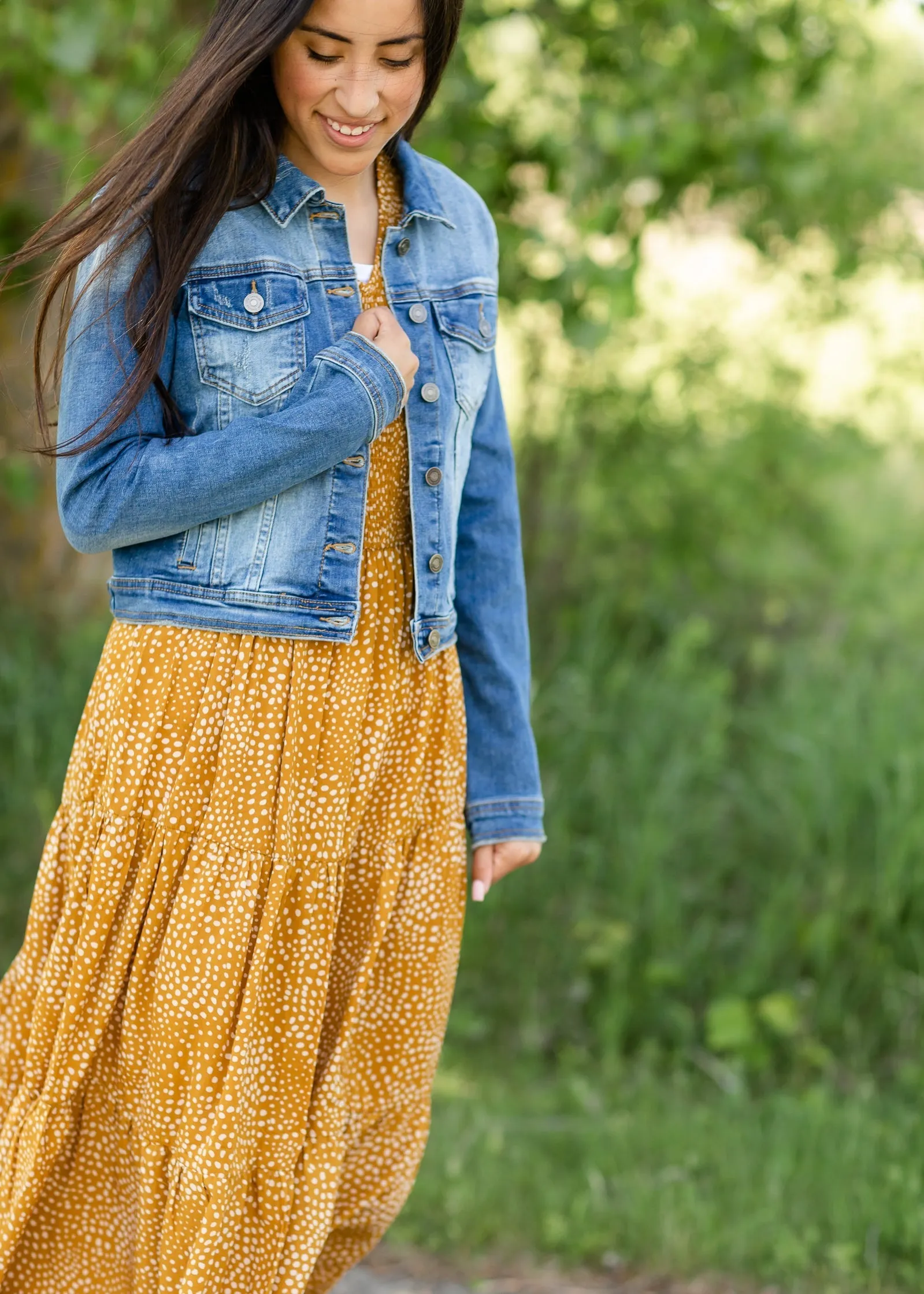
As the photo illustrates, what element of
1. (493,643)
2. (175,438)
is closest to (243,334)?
(175,438)

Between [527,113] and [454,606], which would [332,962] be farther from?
[527,113]

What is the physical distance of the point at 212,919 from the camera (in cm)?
164

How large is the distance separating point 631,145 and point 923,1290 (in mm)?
2367

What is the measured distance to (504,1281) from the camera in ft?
8.23

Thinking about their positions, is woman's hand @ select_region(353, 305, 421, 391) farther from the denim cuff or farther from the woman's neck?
the denim cuff

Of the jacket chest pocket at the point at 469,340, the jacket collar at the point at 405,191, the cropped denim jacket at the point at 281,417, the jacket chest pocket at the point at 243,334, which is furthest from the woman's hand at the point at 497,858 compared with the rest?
the jacket collar at the point at 405,191

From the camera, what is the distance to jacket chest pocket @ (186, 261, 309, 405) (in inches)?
63.2

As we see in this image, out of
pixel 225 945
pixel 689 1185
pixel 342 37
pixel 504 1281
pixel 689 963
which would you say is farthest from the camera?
pixel 689 963

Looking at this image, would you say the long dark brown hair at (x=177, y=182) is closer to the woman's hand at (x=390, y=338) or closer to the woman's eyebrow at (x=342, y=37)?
the woman's eyebrow at (x=342, y=37)

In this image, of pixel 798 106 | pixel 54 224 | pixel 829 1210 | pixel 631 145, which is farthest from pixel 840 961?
pixel 54 224

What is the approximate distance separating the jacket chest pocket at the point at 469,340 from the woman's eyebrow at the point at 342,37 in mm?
323

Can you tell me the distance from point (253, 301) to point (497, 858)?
2.77 feet

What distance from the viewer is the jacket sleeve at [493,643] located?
6.31 feet

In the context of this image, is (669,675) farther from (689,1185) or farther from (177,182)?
(177,182)
